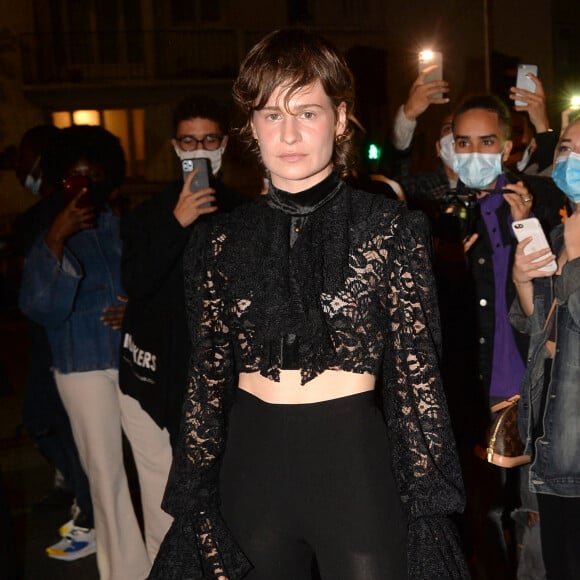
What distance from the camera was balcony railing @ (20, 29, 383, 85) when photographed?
67.1 feet

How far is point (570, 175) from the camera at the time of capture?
10.8 feet

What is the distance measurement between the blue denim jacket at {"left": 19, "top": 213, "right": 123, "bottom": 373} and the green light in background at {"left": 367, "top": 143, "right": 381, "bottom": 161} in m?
1.49

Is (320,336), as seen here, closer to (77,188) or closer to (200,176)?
(200,176)

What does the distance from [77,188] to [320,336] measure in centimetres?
229

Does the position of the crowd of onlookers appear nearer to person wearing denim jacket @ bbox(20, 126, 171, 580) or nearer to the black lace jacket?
person wearing denim jacket @ bbox(20, 126, 171, 580)

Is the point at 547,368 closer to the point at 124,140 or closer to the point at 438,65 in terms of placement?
the point at 438,65

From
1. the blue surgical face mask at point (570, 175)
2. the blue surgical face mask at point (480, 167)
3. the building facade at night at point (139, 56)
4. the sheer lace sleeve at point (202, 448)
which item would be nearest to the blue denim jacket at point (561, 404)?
the blue surgical face mask at point (570, 175)

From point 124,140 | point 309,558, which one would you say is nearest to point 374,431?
point 309,558

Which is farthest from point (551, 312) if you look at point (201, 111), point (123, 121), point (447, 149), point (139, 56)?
point (139, 56)

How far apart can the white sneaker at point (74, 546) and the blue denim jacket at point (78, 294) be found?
4.02 feet

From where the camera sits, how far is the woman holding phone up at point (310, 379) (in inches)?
86.5

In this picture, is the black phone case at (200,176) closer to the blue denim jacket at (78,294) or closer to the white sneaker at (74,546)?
the blue denim jacket at (78,294)

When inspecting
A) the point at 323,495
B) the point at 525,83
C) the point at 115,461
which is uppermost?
the point at 525,83

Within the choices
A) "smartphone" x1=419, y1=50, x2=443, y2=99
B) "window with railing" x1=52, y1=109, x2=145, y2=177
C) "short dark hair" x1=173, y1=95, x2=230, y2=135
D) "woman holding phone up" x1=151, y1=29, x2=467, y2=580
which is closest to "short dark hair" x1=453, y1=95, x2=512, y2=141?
"smartphone" x1=419, y1=50, x2=443, y2=99
